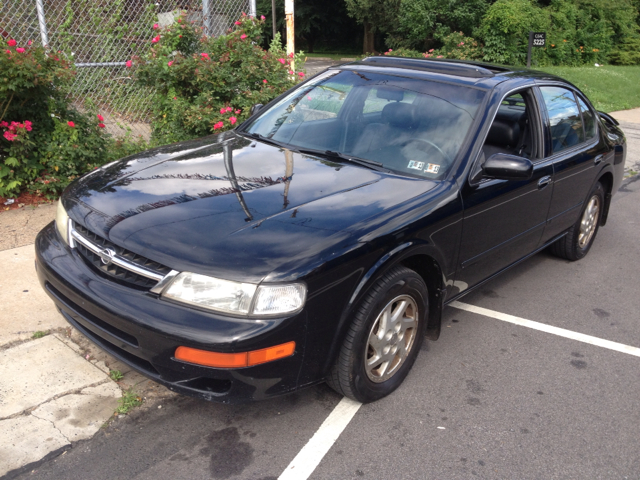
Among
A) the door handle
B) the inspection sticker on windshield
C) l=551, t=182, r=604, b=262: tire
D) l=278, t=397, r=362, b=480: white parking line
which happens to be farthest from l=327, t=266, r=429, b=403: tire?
l=551, t=182, r=604, b=262: tire

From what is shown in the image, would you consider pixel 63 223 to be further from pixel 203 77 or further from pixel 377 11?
pixel 377 11

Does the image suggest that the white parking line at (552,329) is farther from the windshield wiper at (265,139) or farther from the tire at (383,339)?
the windshield wiper at (265,139)

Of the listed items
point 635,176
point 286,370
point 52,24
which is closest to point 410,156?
point 286,370

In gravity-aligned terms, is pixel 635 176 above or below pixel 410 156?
below

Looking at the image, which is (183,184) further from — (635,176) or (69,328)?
(635,176)

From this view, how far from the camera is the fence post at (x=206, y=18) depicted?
7.62 metres

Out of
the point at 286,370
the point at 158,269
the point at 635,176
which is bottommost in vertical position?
the point at 635,176

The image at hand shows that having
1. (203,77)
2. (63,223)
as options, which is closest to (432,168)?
(63,223)

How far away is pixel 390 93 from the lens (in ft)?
13.0

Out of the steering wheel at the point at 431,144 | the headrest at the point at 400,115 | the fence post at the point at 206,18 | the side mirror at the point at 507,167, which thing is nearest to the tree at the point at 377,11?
the fence post at the point at 206,18

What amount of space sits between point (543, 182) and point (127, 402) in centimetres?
308

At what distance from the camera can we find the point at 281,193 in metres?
3.10

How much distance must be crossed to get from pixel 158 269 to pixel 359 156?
156 centimetres

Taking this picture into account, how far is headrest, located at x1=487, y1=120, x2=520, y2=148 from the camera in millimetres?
4172
